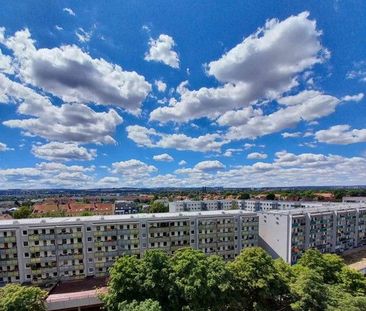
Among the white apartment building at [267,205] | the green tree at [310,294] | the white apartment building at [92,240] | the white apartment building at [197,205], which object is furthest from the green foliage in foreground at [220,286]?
the white apartment building at [197,205]

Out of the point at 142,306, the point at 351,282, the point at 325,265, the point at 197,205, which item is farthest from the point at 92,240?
the point at 197,205

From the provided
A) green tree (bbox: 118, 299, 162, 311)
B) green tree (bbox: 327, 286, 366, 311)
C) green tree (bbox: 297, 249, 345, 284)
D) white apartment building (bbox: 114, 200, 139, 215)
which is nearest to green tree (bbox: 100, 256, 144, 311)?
green tree (bbox: 118, 299, 162, 311)

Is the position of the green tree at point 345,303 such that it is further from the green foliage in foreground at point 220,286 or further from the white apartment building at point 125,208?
the white apartment building at point 125,208

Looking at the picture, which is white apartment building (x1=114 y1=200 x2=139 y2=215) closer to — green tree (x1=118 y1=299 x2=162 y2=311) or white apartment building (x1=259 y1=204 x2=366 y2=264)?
white apartment building (x1=259 y1=204 x2=366 y2=264)

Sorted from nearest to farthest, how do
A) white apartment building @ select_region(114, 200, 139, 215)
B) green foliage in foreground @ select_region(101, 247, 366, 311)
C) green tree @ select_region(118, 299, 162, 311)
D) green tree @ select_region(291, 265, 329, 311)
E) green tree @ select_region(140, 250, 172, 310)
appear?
green tree @ select_region(118, 299, 162, 311), green tree @ select_region(291, 265, 329, 311), green foliage in foreground @ select_region(101, 247, 366, 311), green tree @ select_region(140, 250, 172, 310), white apartment building @ select_region(114, 200, 139, 215)

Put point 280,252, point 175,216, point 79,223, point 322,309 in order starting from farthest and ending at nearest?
1. point 280,252
2. point 175,216
3. point 79,223
4. point 322,309

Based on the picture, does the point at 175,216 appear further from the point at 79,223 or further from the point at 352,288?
the point at 352,288

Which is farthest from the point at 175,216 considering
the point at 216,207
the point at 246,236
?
the point at 216,207
